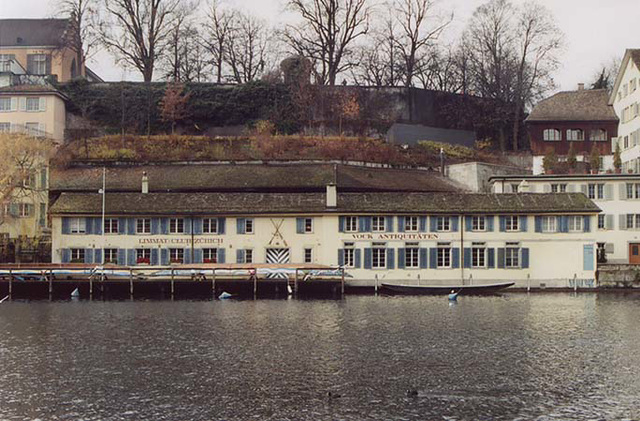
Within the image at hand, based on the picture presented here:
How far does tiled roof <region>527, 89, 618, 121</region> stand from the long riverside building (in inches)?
816

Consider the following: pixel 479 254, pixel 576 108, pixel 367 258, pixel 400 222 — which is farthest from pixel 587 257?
pixel 576 108

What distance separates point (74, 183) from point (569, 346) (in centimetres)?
4793

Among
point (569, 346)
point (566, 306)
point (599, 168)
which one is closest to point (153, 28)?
point (599, 168)

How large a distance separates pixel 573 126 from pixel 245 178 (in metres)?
32.4

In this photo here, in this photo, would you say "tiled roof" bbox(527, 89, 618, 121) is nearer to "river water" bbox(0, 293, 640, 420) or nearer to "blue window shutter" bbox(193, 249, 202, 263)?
"river water" bbox(0, 293, 640, 420)

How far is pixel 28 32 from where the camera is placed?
102 m

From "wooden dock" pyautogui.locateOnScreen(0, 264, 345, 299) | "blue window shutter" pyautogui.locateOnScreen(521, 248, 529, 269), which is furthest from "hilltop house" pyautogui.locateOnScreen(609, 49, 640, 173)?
"wooden dock" pyautogui.locateOnScreen(0, 264, 345, 299)

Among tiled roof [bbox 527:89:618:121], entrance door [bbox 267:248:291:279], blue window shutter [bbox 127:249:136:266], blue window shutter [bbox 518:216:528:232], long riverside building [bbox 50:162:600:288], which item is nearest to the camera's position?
long riverside building [bbox 50:162:600:288]

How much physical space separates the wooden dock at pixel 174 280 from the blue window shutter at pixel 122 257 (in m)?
2.29

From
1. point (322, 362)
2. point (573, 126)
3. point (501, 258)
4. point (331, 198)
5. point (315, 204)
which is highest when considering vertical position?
point (573, 126)

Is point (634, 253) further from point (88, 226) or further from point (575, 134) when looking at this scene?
point (88, 226)

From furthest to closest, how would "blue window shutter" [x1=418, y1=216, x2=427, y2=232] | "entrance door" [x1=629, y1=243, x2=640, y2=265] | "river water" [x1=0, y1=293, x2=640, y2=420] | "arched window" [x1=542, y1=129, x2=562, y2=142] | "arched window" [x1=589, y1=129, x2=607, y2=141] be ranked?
1. "arched window" [x1=542, y1=129, x2=562, y2=142]
2. "arched window" [x1=589, y1=129, x2=607, y2=141]
3. "entrance door" [x1=629, y1=243, x2=640, y2=265]
4. "blue window shutter" [x1=418, y1=216, x2=427, y2=232]
5. "river water" [x1=0, y1=293, x2=640, y2=420]

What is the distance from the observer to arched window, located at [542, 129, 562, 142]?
3155 inches

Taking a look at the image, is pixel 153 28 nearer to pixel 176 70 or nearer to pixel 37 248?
pixel 176 70
